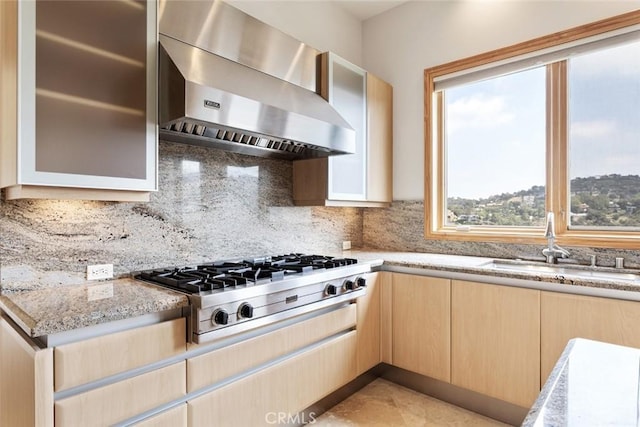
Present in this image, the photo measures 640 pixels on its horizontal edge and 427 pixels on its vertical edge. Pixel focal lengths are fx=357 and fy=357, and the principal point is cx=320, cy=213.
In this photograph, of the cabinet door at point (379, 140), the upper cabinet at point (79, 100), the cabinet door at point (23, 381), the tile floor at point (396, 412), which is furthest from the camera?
the cabinet door at point (379, 140)

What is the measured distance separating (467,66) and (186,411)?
288 centimetres

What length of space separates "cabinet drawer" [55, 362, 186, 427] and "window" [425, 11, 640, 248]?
2.23 meters

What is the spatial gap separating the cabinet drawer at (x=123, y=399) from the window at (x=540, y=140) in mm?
2228

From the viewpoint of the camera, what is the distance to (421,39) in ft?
9.92

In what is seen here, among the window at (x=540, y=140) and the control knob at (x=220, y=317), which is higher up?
the window at (x=540, y=140)

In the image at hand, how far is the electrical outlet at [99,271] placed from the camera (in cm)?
170

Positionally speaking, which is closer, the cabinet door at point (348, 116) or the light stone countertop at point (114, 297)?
the light stone countertop at point (114, 297)

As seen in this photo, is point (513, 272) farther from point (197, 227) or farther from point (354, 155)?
point (197, 227)

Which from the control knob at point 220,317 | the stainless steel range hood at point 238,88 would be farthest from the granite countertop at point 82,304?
the stainless steel range hood at point 238,88

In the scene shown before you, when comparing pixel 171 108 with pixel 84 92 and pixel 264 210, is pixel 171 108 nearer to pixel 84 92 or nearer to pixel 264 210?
pixel 84 92

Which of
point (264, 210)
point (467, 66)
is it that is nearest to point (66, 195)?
point (264, 210)

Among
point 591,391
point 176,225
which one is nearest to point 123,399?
point 176,225

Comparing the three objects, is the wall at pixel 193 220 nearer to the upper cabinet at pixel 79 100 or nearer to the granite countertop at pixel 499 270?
the upper cabinet at pixel 79 100

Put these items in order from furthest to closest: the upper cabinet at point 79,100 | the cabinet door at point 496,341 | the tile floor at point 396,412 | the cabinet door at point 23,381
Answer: the tile floor at point 396,412, the cabinet door at point 496,341, the upper cabinet at point 79,100, the cabinet door at point 23,381
